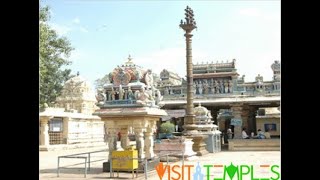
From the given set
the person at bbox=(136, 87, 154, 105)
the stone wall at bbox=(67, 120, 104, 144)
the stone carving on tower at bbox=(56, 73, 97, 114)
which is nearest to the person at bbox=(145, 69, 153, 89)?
the person at bbox=(136, 87, 154, 105)

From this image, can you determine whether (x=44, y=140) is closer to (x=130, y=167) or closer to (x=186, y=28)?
(x=186, y=28)

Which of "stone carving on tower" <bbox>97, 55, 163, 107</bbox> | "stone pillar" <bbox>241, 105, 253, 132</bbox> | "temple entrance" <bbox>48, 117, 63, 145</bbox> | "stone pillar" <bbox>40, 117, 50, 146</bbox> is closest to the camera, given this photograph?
"stone carving on tower" <bbox>97, 55, 163, 107</bbox>

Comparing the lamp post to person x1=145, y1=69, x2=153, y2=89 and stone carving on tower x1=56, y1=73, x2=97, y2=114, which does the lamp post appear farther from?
stone carving on tower x1=56, y1=73, x2=97, y2=114

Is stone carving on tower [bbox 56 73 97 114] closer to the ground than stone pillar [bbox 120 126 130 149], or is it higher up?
higher up

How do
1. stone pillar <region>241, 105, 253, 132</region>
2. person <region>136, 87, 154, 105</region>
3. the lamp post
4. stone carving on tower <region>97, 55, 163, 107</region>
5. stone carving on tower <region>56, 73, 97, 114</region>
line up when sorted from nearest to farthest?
person <region>136, 87, 154, 105</region> < stone carving on tower <region>97, 55, 163, 107</region> < the lamp post < stone pillar <region>241, 105, 253, 132</region> < stone carving on tower <region>56, 73, 97, 114</region>

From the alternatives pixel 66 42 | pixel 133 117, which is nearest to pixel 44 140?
pixel 66 42

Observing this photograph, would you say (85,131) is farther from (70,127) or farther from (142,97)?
(142,97)

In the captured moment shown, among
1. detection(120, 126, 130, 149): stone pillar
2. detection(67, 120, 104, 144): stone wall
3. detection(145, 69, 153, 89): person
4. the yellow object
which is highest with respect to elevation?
detection(145, 69, 153, 89): person

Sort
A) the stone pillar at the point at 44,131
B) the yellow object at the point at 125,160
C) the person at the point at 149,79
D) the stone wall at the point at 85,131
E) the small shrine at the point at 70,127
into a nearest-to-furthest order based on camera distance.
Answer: the yellow object at the point at 125,160, the person at the point at 149,79, the stone pillar at the point at 44,131, the small shrine at the point at 70,127, the stone wall at the point at 85,131

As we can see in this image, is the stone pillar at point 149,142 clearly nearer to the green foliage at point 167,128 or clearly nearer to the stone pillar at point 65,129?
the stone pillar at point 65,129

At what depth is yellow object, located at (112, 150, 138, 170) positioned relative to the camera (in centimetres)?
1050

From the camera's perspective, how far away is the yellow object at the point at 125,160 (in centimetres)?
1050

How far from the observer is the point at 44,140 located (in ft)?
81.6

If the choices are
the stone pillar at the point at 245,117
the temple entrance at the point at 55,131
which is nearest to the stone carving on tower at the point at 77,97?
the temple entrance at the point at 55,131
